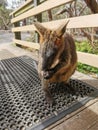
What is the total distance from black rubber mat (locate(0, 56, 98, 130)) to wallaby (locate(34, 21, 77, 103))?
0.13 meters

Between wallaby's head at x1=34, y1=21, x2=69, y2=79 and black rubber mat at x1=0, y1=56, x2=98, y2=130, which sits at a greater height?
wallaby's head at x1=34, y1=21, x2=69, y2=79

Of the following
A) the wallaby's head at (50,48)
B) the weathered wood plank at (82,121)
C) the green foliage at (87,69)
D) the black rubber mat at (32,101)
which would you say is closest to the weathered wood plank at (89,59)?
the black rubber mat at (32,101)

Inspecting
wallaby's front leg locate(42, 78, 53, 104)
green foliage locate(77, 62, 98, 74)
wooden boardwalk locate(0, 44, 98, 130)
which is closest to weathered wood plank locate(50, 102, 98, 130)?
wooden boardwalk locate(0, 44, 98, 130)

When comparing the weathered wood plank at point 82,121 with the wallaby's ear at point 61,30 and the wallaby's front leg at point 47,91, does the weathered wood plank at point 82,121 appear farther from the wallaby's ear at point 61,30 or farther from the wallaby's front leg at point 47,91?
the wallaby's ear at point 61,30

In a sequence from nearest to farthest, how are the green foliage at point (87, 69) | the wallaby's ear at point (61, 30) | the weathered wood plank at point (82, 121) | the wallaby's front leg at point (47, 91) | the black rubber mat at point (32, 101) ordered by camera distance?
the weathered wood plank at point (82, 121), the black rubber mat at point (32, 101), the wallaby's ear at point (61, 30), the wallaby's front leg at point (47, 91), the green foliage at point (87, 69)

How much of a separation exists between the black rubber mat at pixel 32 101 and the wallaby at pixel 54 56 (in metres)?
0.13

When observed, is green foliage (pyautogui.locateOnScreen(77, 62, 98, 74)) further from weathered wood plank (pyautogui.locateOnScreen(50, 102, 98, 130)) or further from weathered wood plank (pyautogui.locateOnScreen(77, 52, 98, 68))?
weathered wood plank (pyautogui.locateOnScreen(50, 102, 98, 130))

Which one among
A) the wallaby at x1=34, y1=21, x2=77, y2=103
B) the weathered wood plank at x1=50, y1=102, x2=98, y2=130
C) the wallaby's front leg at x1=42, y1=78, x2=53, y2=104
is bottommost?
the weathered wood plank at x1=50, y1=102, x2=98, y2=130

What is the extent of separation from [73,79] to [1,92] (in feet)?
3.06

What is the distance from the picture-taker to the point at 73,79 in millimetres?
2500

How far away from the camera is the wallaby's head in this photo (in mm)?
1723

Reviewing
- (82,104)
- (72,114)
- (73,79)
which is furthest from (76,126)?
(73,79)

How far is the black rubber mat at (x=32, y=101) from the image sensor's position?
5.40 feet

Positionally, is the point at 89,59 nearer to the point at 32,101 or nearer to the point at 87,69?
the point at 87,69
